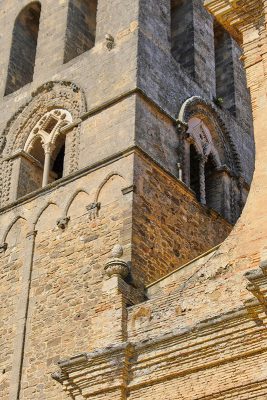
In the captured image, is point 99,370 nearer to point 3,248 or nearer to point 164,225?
point 164,225

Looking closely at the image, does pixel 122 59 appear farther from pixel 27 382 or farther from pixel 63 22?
pixel 27 382

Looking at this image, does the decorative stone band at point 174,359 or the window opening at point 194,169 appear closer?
the decorative stone band at point 174,359

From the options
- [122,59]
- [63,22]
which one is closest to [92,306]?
[122,59]

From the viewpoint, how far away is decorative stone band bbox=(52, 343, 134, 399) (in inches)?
464

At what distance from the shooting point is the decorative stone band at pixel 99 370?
38.6 ft

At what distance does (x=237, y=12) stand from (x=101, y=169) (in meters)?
4.30

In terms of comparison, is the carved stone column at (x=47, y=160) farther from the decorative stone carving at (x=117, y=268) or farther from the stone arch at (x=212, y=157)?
the decorative stone carving at (x=117, y=268)

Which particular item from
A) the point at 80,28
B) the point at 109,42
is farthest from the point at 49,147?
the point at 80,28

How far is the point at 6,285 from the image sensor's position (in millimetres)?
16750

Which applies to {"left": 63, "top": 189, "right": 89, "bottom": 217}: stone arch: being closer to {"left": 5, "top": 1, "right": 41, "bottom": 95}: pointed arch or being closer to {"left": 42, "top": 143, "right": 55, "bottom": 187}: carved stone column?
{"left": 42, "top": 143, "right": 55, "bottom": 187}: carved stone column

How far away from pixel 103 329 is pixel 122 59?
702cm

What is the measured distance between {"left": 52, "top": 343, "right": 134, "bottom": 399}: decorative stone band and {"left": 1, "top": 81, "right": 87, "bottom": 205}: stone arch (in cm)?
654

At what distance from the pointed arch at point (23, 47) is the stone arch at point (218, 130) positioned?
13.2ft

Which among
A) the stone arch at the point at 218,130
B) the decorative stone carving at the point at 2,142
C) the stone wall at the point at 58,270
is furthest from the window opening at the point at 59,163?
the stone arch at the point at 218,130
